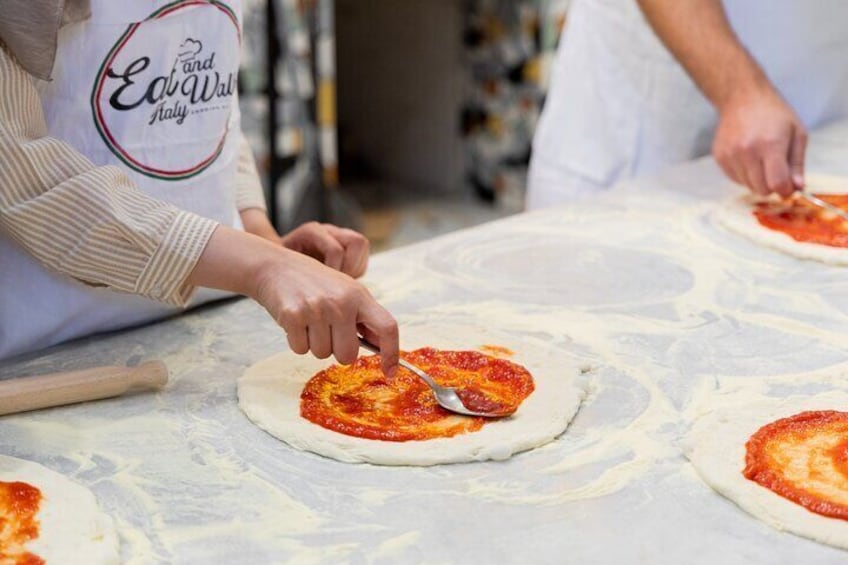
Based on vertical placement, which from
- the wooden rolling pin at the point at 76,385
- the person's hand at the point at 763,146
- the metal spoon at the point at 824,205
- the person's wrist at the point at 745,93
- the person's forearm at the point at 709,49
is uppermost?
the person's forearm at the point at 709,49

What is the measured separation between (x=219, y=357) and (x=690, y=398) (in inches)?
22.0

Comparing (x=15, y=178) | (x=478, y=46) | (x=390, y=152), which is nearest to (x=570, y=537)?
(x=15, y=178)

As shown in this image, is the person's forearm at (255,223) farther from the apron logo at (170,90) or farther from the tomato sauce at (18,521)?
the tomato sauce at (18,521)

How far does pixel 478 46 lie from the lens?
14.7ft

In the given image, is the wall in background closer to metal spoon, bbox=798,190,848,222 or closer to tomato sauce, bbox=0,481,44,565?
metal spoon, bbox=798,190,848,222

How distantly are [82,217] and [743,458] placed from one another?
0.73 meters

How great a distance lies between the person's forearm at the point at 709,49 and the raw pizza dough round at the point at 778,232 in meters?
0.20

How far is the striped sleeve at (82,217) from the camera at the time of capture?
1.18m

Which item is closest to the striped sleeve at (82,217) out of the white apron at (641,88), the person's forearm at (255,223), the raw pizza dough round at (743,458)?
the person's forearm at (255,223)

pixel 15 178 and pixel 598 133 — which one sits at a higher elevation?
pixel 15 178

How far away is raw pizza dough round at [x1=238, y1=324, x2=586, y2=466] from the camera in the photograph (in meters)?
1.10

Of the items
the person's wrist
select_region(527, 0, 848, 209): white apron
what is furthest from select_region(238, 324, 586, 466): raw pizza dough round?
select_region(527, 0, 848, 209): white apron

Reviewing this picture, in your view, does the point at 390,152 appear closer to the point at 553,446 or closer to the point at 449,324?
the point at 449,324

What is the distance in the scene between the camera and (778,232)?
1800 mm
